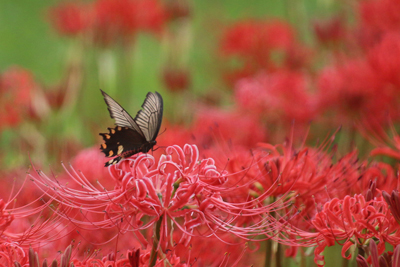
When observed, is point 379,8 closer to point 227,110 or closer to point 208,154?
point 227,110

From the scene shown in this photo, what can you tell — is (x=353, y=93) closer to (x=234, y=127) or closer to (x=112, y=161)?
(x=234, y=127)

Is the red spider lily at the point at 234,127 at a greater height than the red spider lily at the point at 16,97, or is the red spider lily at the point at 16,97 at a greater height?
the red spider lily at the point at 16,97

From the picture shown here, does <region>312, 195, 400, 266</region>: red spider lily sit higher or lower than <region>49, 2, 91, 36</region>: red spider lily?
lower

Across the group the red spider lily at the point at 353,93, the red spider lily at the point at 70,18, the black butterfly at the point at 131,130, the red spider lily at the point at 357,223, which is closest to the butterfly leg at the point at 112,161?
the black butterfly at the point at 131,130

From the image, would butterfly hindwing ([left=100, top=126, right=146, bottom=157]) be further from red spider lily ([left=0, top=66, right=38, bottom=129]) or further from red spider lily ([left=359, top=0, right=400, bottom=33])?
red spider lily ([left=359, top=0, right=400, bottom=33])

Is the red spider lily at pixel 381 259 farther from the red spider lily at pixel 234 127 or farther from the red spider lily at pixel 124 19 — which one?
the red spider lily at pixel 124 19

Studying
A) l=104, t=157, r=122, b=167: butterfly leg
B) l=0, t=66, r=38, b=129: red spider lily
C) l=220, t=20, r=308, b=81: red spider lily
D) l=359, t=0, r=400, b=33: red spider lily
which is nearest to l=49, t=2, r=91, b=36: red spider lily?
l=0, t=66, r=38, b=129: red spider lily

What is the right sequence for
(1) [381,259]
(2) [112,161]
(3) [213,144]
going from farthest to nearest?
(3) [213,144]
(2) [112,161]
(1) [381,259]

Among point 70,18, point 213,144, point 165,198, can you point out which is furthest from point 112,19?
point 165,198
